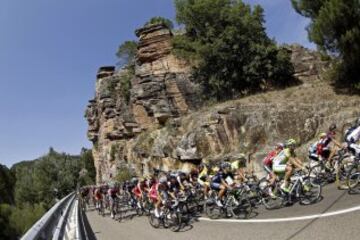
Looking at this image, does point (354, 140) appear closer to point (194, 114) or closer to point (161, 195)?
point (161, 195)

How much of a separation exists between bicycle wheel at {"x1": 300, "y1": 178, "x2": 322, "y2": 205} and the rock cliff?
31.9 ft

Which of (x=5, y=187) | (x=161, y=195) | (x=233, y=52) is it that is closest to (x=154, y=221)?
(x=161, y=195)

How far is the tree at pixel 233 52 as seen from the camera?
106 feet

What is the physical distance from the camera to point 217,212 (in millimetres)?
13438

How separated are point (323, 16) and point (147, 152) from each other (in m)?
20.7

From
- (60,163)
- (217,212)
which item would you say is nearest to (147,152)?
(217,212)

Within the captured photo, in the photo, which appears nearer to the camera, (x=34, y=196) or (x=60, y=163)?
(x=34, y=196)

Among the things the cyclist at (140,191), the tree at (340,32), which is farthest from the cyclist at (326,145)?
the tree at (340,32)

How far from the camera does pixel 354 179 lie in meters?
10.3

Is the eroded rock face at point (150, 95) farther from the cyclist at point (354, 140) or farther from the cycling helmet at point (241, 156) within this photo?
the cyclist at point (354, 140)

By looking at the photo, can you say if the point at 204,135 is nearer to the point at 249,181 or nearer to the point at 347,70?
the point at 347,70

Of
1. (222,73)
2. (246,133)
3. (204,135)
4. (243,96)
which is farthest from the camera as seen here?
(222,73)

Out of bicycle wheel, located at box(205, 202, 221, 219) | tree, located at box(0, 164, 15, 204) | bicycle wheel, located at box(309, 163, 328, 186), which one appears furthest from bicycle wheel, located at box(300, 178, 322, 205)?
tree, located at box(0, 164, 15, 204)

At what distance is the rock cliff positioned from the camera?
78.5 feet
